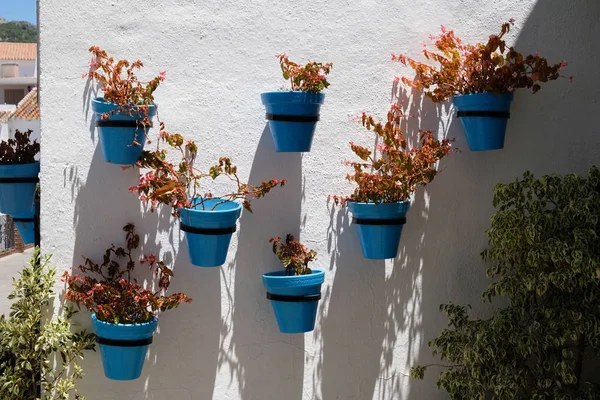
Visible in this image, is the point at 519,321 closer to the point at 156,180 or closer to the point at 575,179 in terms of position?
the point at 575,179

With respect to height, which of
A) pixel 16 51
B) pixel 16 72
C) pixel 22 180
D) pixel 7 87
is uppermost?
pixel 16 51

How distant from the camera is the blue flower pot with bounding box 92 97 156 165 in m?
2.92

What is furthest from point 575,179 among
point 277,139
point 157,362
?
point 157,362

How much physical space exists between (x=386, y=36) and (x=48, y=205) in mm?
1712

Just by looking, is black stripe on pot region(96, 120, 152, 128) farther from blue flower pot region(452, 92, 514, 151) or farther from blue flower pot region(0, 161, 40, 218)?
blue flower pot region(452, 92, 514, 151)

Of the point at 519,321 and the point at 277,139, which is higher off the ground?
the point at 277,139

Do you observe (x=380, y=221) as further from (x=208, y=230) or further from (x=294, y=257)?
(x=208, y=230)

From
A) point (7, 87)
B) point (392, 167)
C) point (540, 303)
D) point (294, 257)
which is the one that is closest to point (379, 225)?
point (392, 167)

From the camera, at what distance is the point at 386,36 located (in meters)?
3.35

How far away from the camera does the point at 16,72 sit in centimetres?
4372

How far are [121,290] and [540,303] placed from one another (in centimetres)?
187

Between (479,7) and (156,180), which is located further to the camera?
(479,7)

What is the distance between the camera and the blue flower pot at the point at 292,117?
3.03 metres

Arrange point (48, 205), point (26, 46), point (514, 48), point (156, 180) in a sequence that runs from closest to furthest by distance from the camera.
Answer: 1. point (156, 180)
2. point (48, 205)
3. point (514, 48)
4. point (26, 46)
